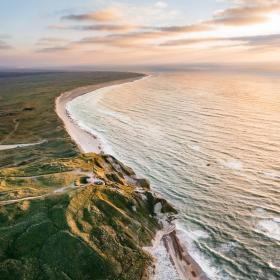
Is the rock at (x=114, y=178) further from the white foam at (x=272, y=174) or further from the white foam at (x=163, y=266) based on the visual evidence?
the white foam at (x=272, y=174)

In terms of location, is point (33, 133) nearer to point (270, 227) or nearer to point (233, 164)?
point (233, 164)

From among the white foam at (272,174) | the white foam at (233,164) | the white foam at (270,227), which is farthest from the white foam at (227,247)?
the white foam at (233,164)

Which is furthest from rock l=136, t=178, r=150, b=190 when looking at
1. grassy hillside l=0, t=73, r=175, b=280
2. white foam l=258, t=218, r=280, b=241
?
white foam l=258, t=218, r=280, b=241

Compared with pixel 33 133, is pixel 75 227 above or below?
above

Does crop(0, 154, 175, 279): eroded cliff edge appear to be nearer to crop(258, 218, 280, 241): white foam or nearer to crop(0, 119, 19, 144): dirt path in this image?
crop(258, 218, 280, 241): white foam

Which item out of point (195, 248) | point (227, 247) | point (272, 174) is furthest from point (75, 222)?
point (272, 174)
